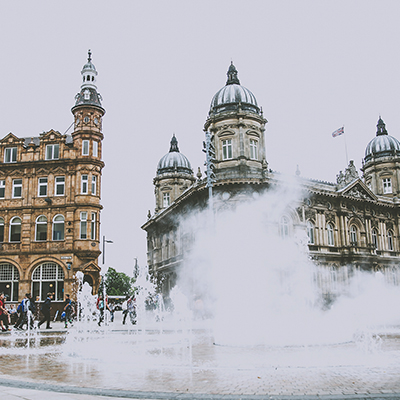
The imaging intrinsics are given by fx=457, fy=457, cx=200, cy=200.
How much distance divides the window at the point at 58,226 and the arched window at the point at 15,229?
2742mm

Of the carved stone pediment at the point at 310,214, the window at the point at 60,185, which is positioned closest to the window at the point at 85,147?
the window at the point at 60,185

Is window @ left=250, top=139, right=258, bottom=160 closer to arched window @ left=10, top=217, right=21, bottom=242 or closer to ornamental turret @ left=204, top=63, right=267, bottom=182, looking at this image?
ornamental turret @ left=204, top=63, right=267, bottom=182

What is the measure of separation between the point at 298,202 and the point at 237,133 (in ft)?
28.2

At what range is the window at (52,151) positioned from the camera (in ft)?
115

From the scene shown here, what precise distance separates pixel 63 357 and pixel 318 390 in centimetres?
714

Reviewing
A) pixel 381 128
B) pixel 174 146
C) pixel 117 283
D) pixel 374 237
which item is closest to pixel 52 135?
pixel 174 146

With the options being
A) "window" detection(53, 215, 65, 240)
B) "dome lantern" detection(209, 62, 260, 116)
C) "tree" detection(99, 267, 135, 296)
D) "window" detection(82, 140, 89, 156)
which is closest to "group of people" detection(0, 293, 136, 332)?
"window" detection(53, 215, 65, 240)

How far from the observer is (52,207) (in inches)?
1334

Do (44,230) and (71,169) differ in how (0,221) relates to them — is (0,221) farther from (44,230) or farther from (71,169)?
(71,169)

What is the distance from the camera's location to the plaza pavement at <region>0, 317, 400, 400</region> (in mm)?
6914

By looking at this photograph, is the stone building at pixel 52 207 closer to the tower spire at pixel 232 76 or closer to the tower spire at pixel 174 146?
the tower spire at pixel 232 76

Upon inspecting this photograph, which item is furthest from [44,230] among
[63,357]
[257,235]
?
[63,357]

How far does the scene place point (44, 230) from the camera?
33.8m

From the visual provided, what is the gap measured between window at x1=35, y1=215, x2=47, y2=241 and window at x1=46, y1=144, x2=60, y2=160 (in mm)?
4616
